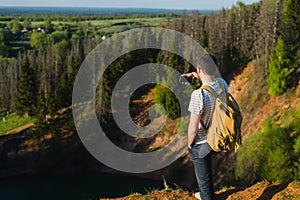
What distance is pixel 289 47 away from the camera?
39.8 metres

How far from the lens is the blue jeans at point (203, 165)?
5941 millimetres

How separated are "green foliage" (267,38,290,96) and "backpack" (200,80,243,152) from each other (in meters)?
31.6

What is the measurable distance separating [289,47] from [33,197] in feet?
97.5

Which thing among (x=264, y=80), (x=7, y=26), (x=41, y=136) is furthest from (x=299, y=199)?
(x=7, y=26)

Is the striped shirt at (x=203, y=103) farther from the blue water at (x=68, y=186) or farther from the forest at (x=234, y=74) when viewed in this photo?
the blue water at (x=68, y=186)

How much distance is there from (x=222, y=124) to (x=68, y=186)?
110ft

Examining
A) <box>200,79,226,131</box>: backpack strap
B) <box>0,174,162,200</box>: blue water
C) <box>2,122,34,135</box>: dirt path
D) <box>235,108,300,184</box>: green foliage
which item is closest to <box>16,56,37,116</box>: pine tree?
<box>2,122,34,135</box>: dirt path

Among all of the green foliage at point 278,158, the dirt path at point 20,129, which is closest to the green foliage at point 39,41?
the dirt path at point 20,129

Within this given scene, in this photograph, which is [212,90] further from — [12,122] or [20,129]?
[12,122]

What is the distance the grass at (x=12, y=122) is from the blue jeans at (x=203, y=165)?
44.2 meters

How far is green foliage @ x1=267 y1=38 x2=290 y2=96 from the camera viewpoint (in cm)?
3562

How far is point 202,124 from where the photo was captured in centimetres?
579

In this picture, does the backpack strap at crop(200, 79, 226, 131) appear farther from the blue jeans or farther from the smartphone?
the smartphone

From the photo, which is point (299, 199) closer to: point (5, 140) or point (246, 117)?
point (246, 117)
